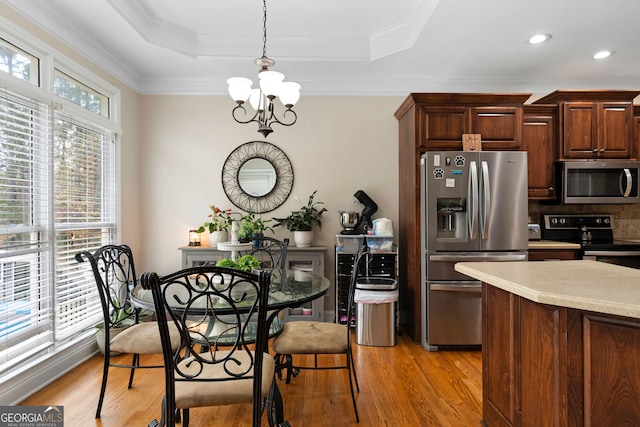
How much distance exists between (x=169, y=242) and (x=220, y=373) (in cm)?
269

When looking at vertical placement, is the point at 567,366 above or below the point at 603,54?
below

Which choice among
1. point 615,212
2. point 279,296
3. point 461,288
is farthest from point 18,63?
point 615,212

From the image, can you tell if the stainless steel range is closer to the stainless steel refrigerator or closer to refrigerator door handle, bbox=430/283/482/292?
the stainless steel refrigerator

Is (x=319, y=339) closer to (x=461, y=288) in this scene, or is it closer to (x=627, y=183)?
(x=461, y=288)

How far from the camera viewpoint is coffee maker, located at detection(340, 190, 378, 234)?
147 inches

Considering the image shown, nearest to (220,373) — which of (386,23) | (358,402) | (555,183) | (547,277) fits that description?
(358,402)

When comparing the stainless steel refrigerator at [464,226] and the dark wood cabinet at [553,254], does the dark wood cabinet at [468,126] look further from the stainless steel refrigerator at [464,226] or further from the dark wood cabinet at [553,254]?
the dark wood cabinet at [553,254]

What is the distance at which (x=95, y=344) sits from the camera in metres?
3.20

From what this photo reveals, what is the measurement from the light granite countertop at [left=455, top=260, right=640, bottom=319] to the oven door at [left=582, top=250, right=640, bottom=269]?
1.56 m

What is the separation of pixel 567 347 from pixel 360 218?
249cm

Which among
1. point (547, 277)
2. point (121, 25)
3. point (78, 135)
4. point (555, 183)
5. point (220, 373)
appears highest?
point (121, 25)

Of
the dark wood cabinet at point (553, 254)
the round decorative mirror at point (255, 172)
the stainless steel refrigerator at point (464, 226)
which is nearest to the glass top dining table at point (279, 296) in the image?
the stainless steel refrigerator at point (464, 226)

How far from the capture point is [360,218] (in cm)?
380

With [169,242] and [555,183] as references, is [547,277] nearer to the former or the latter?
[555,183]
